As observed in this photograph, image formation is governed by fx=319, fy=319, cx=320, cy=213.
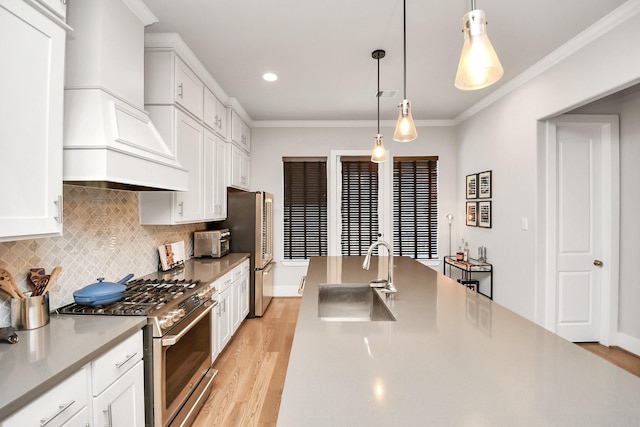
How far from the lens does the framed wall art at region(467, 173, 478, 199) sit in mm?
4293

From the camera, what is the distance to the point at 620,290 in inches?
124

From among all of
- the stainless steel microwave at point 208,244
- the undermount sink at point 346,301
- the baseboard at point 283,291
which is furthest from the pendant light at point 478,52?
the baseboard at point 283,291

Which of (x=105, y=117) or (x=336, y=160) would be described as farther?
(x=336, y=160)

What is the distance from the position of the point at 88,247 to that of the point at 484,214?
4.12m

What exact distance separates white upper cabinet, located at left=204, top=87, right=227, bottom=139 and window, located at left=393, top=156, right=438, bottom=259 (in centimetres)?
262

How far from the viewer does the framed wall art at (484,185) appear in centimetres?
397

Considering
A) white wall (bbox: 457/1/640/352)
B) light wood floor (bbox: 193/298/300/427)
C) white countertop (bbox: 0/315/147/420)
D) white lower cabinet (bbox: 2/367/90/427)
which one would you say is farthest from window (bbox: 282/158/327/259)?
white lower cabinet (bbox: 2/367/90/427)

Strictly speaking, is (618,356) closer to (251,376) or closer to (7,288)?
(251,376)

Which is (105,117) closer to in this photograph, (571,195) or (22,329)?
(22,329)

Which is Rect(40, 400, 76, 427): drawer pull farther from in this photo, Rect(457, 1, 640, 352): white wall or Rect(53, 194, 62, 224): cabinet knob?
Rect(457, 1, 640, 352): white wall

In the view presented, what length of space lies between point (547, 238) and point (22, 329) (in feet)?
12.9

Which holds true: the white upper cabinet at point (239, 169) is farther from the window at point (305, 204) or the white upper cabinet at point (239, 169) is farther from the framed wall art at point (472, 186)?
the framed wall art at point (472, 186)

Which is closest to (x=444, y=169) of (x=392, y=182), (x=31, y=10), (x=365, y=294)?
(x=392, y=182)

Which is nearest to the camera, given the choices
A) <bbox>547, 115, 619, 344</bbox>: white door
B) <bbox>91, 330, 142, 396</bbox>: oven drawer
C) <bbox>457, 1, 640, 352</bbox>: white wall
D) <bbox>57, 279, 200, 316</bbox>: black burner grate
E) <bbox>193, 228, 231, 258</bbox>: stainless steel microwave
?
<bbox>91, 330, 142, 396</bbox>: oven drawer
